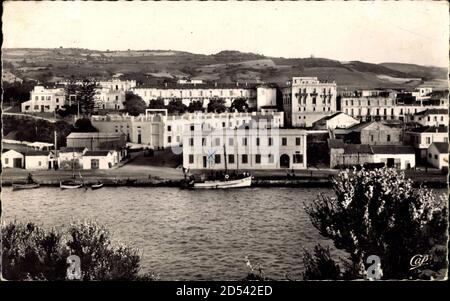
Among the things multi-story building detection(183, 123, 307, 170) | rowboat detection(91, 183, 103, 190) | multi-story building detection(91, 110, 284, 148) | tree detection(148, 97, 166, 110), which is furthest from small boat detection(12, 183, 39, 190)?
tree detection(148, 97, 166, 110)

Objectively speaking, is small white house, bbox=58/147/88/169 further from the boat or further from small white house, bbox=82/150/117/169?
the boat

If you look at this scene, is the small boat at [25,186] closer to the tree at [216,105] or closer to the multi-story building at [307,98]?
the multi-story building at [307,98]

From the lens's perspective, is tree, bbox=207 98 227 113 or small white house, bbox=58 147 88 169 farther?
tree, bbox=207 98 227 113

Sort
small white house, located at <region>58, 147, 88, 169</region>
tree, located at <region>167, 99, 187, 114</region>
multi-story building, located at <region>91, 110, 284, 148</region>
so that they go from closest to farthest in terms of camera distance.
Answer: small white house, located at <region>58, 147, 88, 169</region>, multi-story building, located at <region>91, 110, 284, 148</region>, tree, located at <region>167, 99, 187, 114</region>

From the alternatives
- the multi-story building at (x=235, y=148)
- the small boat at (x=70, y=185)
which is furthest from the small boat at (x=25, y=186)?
the multi-story building at (x=235, y=148)

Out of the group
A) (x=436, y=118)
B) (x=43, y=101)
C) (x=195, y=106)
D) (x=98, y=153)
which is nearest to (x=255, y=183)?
(x=98, y=153)

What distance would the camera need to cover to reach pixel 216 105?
83.4 feet

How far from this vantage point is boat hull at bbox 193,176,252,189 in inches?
542

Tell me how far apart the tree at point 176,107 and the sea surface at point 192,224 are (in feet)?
37.0

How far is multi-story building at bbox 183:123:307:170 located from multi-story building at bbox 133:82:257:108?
1146cm

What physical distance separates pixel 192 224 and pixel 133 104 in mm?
12670

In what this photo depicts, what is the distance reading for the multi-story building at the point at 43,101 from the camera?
12.5 m

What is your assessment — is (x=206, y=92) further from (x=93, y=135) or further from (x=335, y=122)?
(x=93, y=135)

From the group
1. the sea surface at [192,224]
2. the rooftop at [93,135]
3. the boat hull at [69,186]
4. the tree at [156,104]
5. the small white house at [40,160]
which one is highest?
the tree at [156,104]
